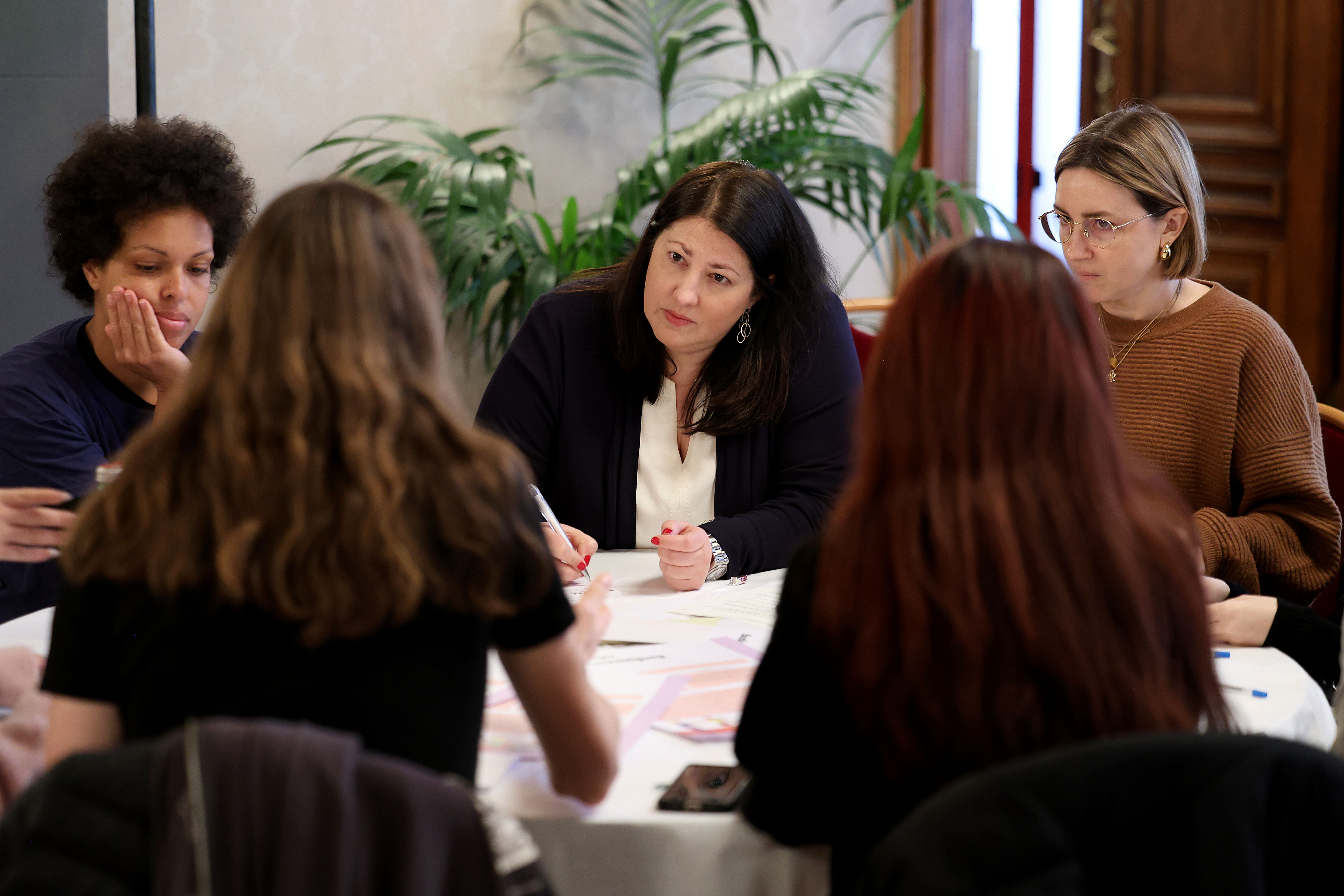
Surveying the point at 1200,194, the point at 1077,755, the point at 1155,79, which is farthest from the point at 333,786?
the point at 1155,79

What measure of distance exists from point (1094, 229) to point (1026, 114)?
228 centimetres

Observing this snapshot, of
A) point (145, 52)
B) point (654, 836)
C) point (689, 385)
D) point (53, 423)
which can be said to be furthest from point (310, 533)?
point (145, 52)

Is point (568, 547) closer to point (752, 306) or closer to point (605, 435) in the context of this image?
point (605, 435)

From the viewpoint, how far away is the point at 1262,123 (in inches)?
151

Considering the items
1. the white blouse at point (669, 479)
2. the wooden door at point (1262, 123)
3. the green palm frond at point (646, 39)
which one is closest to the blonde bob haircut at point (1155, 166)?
the white blouse at point (669, 479)

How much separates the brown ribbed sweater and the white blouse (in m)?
0.73

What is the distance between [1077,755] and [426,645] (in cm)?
50

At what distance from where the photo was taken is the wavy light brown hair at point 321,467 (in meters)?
0.93

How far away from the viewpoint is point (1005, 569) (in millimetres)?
953

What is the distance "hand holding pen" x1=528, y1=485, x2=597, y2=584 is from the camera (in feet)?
6.11

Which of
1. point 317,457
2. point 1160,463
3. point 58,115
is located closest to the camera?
point 317,457

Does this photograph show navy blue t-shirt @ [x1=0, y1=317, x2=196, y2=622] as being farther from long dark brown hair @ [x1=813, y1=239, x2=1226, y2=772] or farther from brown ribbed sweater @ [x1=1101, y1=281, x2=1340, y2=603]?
brown ribbed sweater @ [x1=1101, y1=281, x2=1340, y2=603]

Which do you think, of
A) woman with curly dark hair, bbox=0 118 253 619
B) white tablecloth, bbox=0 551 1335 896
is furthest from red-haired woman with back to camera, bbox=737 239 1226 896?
woman with curly dark hair, bbox=0 118 253 619

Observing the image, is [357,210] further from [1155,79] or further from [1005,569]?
[1155,79]
